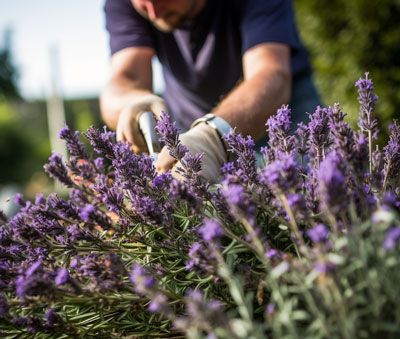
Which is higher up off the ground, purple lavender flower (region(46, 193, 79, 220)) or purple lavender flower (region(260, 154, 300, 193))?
purple lavender flower (region(260, 154, 300, 193))

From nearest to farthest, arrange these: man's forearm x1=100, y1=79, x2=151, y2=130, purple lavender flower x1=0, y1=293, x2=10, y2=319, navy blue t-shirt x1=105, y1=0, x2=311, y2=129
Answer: purple lavender flower x1=0, y1=293, x2=10, y2=319
man's forearm x1=100, y1=79, x2=151, y2=130
navy blue t-shirt x1=105, y1=0, x2=311, y2=129

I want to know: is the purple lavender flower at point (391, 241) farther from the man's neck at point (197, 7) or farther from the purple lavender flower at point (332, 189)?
the man's neck at point (197, 7)

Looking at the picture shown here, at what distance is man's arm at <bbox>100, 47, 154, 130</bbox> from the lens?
252 centimetres

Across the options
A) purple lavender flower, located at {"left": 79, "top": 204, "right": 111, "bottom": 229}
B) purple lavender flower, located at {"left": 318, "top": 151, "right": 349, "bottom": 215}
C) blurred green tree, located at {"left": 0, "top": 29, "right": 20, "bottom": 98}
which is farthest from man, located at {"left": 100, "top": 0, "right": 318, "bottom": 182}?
blurred green tree, located at {"left": 0, "top": 29, "right": 20, "bottom": 98}

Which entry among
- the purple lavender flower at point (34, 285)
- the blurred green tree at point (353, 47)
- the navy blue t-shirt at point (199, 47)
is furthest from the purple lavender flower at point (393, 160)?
the blurred green tree at point (353, 47)

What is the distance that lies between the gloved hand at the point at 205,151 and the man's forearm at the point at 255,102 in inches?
4.9

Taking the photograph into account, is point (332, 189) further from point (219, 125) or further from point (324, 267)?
→ point (219, 125)

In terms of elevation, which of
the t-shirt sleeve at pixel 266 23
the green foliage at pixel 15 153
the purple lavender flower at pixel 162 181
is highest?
the t-shirt sleeve at pixel 266 23

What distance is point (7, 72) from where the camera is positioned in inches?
1241

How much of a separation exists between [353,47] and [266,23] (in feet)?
8.81

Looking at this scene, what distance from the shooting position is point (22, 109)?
38.0m

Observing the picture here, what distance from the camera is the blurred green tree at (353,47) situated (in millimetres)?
4617

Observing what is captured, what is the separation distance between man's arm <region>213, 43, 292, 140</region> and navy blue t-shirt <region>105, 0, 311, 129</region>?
392 millimetres

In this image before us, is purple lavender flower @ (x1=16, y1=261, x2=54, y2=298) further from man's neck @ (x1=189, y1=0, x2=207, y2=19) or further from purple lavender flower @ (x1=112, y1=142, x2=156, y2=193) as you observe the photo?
man's neck @ (x1=189, y1=0, x2=207, y2=19)
